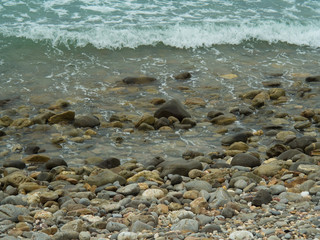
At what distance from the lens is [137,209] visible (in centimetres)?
528

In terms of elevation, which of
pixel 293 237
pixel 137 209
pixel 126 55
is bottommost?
pixel 126 55

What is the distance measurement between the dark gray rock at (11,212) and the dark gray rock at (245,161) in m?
2.95

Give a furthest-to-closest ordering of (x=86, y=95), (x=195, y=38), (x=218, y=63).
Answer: (x=195, y=38) < (x=218, y=63) < (x=86, y=95)

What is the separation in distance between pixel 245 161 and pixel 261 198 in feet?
5.90

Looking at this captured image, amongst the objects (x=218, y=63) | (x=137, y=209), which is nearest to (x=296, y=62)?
(x=218, y=63)

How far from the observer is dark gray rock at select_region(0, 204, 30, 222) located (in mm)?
5023

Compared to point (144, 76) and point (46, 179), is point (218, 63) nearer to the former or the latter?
point (144, 76)

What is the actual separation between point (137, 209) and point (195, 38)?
34.6 ft

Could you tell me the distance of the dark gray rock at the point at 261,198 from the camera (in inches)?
203

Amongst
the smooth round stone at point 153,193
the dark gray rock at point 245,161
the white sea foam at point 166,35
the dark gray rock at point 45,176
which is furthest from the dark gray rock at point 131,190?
the white sea foam at point 166,35

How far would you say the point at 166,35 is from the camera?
49.7 feet

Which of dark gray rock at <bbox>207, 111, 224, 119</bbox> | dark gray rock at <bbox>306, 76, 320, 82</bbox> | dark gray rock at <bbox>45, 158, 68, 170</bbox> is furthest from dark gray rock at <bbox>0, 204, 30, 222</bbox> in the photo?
dark gray rock at <bbox>306, 76, 320, 82</bbox>

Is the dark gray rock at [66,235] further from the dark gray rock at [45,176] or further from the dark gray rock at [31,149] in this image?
the dark gray rock at [31,149]

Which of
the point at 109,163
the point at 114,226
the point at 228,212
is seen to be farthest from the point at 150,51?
the point at 114,226
